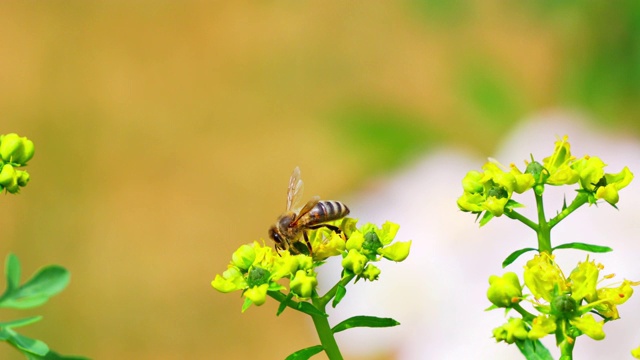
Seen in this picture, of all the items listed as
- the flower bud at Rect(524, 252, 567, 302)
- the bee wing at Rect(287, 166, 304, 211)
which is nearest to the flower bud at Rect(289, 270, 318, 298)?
the flower bud at Rect(524, 252, 567, 302)

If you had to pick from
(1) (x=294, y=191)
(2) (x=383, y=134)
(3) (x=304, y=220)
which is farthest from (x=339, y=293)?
(2) (x=383, y=134)

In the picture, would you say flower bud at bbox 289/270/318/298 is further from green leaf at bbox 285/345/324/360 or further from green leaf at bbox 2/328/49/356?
green leaf at bbox 2/328/49/356

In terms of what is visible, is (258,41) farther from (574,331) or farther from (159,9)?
(574,331)

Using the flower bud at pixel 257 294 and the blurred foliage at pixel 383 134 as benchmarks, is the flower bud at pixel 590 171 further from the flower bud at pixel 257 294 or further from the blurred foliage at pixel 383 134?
the blurred foliage at pixel 383 134

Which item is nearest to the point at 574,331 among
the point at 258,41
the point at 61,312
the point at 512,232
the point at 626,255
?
the point at 626,255

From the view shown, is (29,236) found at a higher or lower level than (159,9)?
lower

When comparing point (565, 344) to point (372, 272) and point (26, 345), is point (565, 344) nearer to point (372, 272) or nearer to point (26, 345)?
point (372, 272)

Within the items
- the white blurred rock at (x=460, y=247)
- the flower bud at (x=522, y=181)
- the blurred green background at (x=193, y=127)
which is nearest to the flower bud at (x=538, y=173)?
the flower bud at (x=522, y=181)
